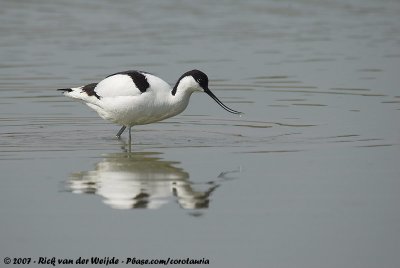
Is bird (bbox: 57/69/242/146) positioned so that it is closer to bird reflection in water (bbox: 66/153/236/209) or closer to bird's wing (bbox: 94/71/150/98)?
bird's wing (bbox: 94/71/150/98)

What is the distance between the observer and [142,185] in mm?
9344

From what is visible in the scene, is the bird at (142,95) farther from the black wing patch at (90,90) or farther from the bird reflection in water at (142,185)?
Result: the bird reflection in water at (142,185)

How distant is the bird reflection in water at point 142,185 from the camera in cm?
877

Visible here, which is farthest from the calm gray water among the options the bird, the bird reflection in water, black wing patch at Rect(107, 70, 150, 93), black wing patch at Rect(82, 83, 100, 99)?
black wing patch at Rect(107, 70, 150, 93)

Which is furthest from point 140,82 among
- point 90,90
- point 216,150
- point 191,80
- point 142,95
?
point 216,150

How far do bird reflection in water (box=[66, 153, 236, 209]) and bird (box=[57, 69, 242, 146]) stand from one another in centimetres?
113

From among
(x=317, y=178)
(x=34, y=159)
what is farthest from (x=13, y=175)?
(x=317, y=178)

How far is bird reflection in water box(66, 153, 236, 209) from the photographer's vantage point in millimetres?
8772

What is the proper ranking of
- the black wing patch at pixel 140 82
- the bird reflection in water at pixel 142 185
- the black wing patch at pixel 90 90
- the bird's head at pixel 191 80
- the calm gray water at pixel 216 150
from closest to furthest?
the calm gray water at pixel 216 150
the bird reflection in water at pixel 142 185
the black wing patch at pixel 140 82
the bird's head at pixel 191 80
the black wing patch at pixel 90 90

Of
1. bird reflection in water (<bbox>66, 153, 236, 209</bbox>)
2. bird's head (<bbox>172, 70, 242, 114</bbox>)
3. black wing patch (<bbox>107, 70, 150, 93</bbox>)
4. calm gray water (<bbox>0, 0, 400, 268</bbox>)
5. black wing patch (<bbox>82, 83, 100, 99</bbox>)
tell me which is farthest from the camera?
black wing patch (<bbox>82, 83, 100, 99</bbox>)

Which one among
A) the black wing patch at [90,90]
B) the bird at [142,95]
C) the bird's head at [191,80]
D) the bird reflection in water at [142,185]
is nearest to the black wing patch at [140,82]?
the bird at [142,95]

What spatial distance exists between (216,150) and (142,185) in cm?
192

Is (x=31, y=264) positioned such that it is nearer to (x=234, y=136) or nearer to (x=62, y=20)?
(x=234, y=136)

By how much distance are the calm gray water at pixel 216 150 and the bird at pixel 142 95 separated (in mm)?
322
